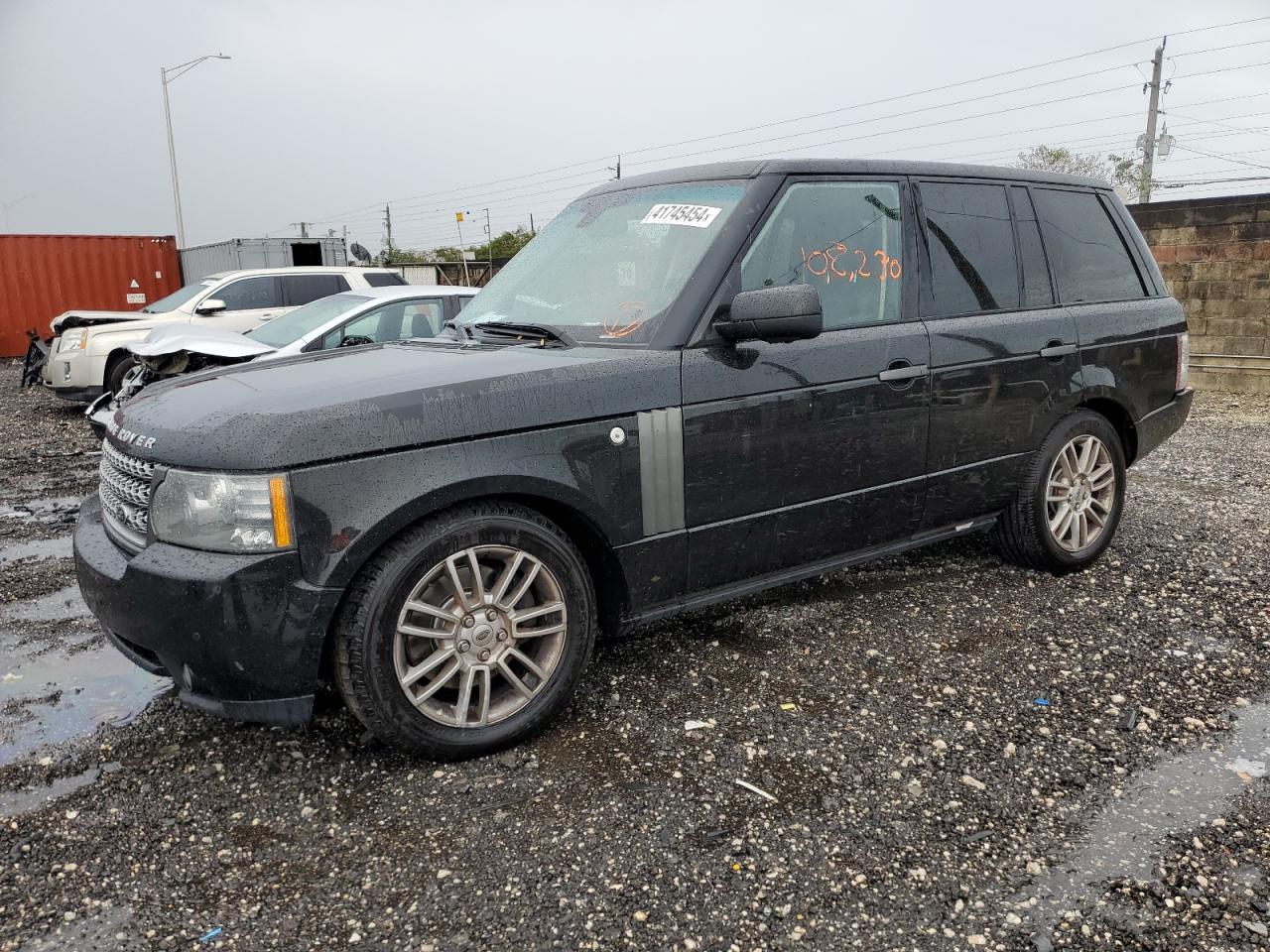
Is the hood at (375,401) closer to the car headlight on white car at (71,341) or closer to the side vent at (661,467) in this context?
the side vent at (661,467)

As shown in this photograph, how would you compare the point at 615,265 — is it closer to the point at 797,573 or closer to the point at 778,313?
the point at 778,313

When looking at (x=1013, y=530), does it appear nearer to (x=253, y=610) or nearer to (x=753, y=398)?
(x=753, y=398)

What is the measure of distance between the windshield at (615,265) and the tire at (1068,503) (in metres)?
2.05

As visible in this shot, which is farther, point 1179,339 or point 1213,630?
point 1179,339

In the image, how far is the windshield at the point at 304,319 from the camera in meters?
7.37

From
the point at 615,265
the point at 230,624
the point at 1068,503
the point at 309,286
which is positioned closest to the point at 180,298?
the point at 309,286

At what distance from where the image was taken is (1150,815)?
256cm

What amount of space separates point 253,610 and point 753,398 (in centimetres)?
178

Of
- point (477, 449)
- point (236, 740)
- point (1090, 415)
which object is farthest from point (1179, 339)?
point (236, 740)

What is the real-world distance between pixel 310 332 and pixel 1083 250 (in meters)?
5.60

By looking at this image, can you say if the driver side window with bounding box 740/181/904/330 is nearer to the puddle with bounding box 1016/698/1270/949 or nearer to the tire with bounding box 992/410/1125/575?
the tire with bounding box 992/410/1125/575

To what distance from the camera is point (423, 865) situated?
2.37 m

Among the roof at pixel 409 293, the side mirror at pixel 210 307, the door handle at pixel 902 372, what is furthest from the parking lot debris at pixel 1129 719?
the side mirror at pixel 210 307

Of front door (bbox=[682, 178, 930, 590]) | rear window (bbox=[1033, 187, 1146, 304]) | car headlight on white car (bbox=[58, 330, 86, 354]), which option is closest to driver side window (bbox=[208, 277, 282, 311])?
car headlight on white car (bbox=[58, 330, 86, 354])
